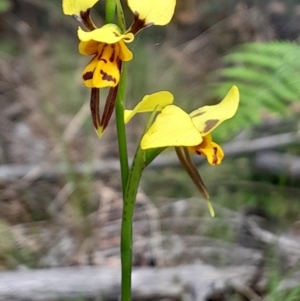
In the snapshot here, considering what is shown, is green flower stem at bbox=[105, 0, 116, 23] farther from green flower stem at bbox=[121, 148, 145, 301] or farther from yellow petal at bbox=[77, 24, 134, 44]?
green flower stem at bbox=[121, 148, 145, 301]

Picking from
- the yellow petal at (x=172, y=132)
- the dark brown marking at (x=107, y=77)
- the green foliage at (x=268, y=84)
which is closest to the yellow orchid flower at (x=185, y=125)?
the yellow petal at (x=172, y=132)

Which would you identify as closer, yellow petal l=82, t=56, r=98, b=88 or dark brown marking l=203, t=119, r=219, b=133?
yellow petal l=82, t=56, r=98, b=88

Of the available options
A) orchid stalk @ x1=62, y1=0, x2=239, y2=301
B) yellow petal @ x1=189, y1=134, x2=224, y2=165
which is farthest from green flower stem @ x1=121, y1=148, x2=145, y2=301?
yellow petal @ x1=189, y1=134, x2=224, y2=165

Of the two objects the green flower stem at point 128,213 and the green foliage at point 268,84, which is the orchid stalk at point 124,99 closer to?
the green flower stem at point 128,213

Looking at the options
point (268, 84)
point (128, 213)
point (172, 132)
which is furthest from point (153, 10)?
point (268, 84)

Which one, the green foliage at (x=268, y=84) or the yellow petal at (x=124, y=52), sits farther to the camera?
the green foliage at (x=268, y=84)

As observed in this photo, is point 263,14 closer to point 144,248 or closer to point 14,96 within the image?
point 14,96
